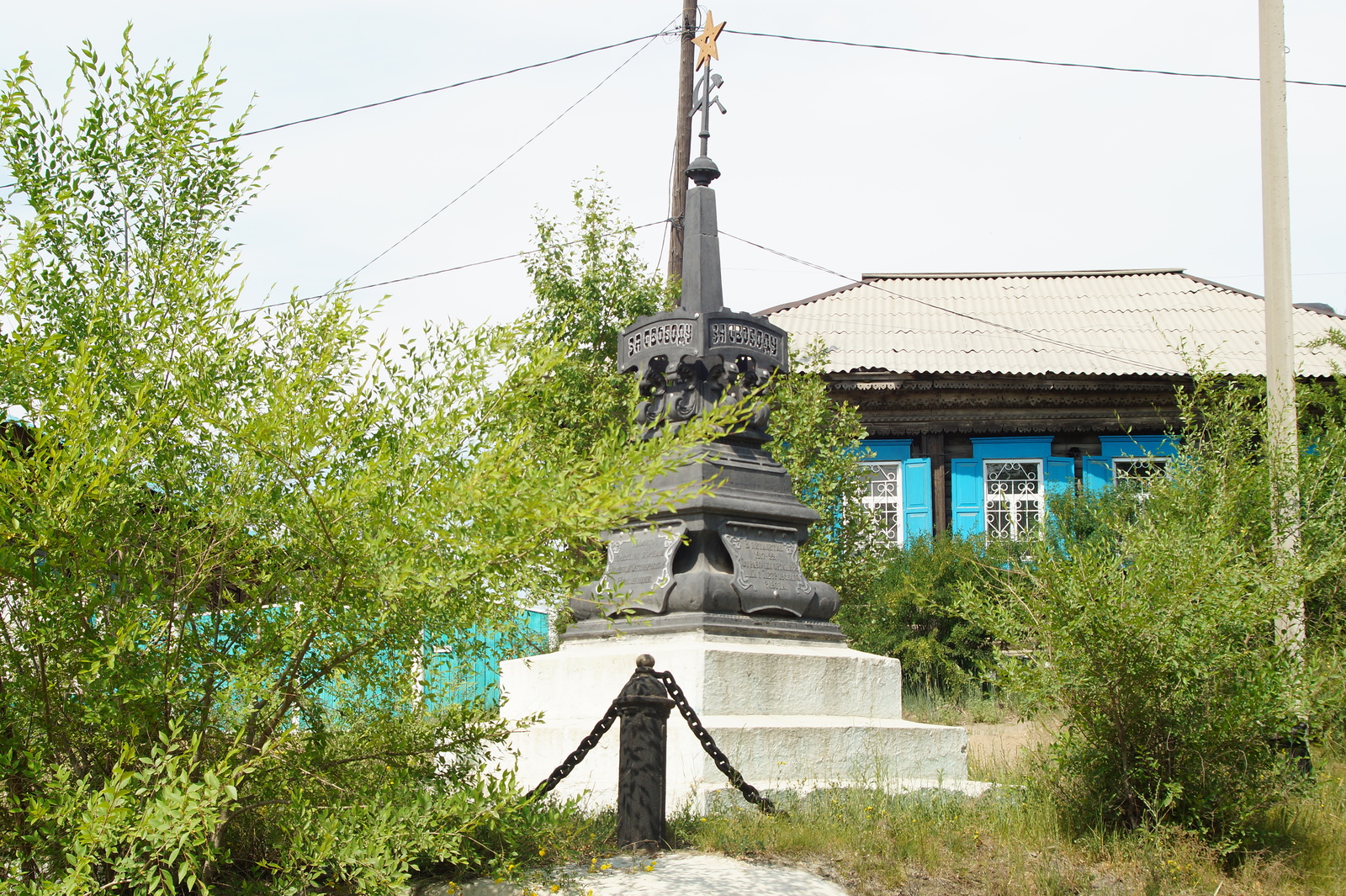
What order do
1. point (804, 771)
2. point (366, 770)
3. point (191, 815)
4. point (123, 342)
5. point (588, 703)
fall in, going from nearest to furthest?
point (191, 815) → point (123, 342) → point (366, 770) → point (804, 771) → point (588, 703)

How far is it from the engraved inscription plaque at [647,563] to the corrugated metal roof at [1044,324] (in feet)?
28.1

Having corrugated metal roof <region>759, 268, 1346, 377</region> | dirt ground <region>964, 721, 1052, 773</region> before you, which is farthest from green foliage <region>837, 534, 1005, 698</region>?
corrugated metal roof <region>759, 268, 1346, 377</region>

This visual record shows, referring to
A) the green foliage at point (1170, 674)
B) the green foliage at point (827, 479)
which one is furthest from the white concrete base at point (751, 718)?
the green foliage at point (827, 479)

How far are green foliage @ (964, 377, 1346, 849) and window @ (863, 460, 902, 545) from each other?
1059 centimetres

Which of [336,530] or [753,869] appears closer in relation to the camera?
[336,530]

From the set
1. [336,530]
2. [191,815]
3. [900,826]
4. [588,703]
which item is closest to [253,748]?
[191,815]

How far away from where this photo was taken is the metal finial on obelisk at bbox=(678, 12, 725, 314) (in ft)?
25.2

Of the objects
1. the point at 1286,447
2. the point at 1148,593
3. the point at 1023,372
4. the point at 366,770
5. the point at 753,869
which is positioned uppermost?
the point at 1023,372

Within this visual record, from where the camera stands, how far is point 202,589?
11.6ft

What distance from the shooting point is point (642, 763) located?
4.92 m

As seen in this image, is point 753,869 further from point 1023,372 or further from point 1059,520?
point 1023,372

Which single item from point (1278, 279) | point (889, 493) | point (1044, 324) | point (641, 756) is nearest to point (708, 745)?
point (641, 756)

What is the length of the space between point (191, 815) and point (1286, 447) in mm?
6118

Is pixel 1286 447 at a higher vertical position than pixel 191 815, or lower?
higher
